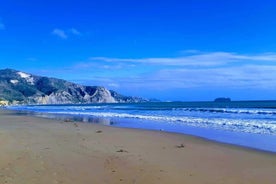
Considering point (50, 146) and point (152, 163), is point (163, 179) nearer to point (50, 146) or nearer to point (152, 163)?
point (152, 163)

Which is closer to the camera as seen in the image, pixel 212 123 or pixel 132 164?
pixel 132 164

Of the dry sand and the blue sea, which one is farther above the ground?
the blue sea

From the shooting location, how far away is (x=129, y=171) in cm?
852

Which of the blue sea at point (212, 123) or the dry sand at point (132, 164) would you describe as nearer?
the dry sand at point (132, 164)

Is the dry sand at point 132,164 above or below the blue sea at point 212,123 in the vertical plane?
below

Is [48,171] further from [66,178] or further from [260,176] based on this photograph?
[260,176]

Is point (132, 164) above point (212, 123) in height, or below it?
below

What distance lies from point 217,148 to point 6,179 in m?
7.66

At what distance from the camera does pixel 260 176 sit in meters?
8.12

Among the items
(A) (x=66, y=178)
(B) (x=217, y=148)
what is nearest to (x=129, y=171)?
(A) (x=66, y=178)

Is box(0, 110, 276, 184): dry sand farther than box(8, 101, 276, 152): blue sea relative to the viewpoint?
No

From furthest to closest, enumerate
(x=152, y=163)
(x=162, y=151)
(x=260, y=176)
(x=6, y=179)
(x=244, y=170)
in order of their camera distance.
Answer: (x=162, y=151)
(x=152, y=163)
(x=244, y=170)
(x=260, y=176)
(x=6, y=179)

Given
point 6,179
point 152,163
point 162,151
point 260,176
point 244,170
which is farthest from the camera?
point 162,151

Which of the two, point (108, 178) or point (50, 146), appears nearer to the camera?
point (108, 178)
